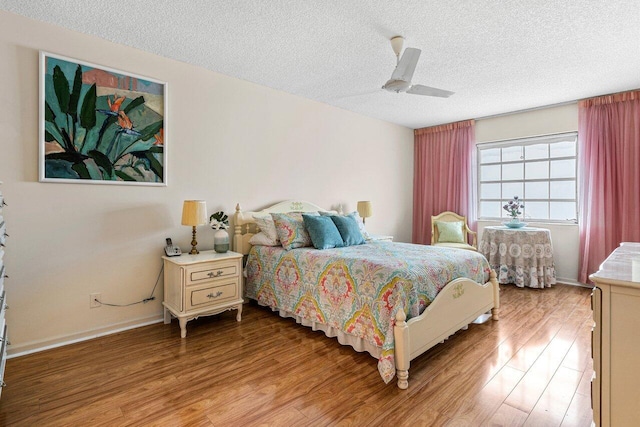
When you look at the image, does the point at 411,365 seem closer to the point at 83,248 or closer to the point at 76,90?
the point at 83,248

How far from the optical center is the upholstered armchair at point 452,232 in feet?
16.0

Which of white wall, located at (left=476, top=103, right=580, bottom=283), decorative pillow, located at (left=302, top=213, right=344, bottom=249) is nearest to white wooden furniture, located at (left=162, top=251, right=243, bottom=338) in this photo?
decorative pillow, located at (left=302, top=213, right=344, bottom=249)

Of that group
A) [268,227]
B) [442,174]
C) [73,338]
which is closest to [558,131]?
[442,174]

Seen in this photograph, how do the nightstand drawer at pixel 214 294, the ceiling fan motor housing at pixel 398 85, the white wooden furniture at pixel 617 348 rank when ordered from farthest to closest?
the nightstand drawer at pixel 214 294 < the ceiling fan motor housing at pixel 398 85 < the white wooden furniture at pixel 617 348

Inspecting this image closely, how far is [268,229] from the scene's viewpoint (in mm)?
3348

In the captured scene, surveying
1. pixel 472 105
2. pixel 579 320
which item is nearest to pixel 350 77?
pixel 472 105

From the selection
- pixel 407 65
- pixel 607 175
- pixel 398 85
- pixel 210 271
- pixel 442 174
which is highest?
pixel 407 65

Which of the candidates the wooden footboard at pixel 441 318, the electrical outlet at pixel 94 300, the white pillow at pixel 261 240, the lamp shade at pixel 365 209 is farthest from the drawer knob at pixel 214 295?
the lamp shade at pixel 365 209

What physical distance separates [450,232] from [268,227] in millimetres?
2997

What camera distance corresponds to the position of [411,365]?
2213mm

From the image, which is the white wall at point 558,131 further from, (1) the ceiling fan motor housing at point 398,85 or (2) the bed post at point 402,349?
(2) the bed post at point 402,349

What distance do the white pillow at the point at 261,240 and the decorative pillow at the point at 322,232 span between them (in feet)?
1.29

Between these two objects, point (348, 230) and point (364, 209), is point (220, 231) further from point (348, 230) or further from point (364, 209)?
point (364, 209)

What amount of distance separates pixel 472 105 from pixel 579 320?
2898 mm
